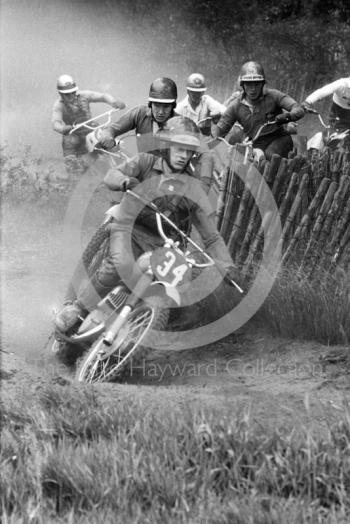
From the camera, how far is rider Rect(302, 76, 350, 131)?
11.9 m

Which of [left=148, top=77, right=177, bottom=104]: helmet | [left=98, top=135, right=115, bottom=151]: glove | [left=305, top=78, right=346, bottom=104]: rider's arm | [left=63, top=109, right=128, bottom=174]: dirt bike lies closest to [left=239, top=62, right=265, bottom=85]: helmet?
[left=305, top=78, right=346, bottom=104]: rider's arm

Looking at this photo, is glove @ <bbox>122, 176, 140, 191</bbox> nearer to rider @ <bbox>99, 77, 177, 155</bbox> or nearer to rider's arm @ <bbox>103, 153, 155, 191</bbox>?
rider's arm @ <bbox>103, 153, 155, 191</bbox>

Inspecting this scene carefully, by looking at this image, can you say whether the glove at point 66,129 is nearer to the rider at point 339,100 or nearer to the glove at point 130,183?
the rider at point 339,100

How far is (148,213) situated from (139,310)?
0.78 meters

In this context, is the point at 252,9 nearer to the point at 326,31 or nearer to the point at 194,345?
the point at 326,31

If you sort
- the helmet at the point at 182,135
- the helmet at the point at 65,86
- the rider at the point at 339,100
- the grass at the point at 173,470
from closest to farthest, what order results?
the grass at the point at 173,470
the helmet at the point at 182,135
the rider at the point at 339,100
the helmet at the point at 65,86

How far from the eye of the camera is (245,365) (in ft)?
24.9

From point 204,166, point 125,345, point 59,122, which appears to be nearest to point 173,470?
point 125,345

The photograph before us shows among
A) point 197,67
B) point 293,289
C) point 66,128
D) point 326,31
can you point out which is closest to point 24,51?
point 197,67

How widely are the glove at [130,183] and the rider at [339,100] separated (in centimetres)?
479

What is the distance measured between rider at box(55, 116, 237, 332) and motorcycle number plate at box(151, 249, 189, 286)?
197 mm

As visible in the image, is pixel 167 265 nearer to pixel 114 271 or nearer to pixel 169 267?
pixel 169 267

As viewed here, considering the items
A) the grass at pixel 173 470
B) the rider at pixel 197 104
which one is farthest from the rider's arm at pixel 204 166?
the rider at pixel 197 104

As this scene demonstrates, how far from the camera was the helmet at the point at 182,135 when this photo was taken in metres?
7.29
